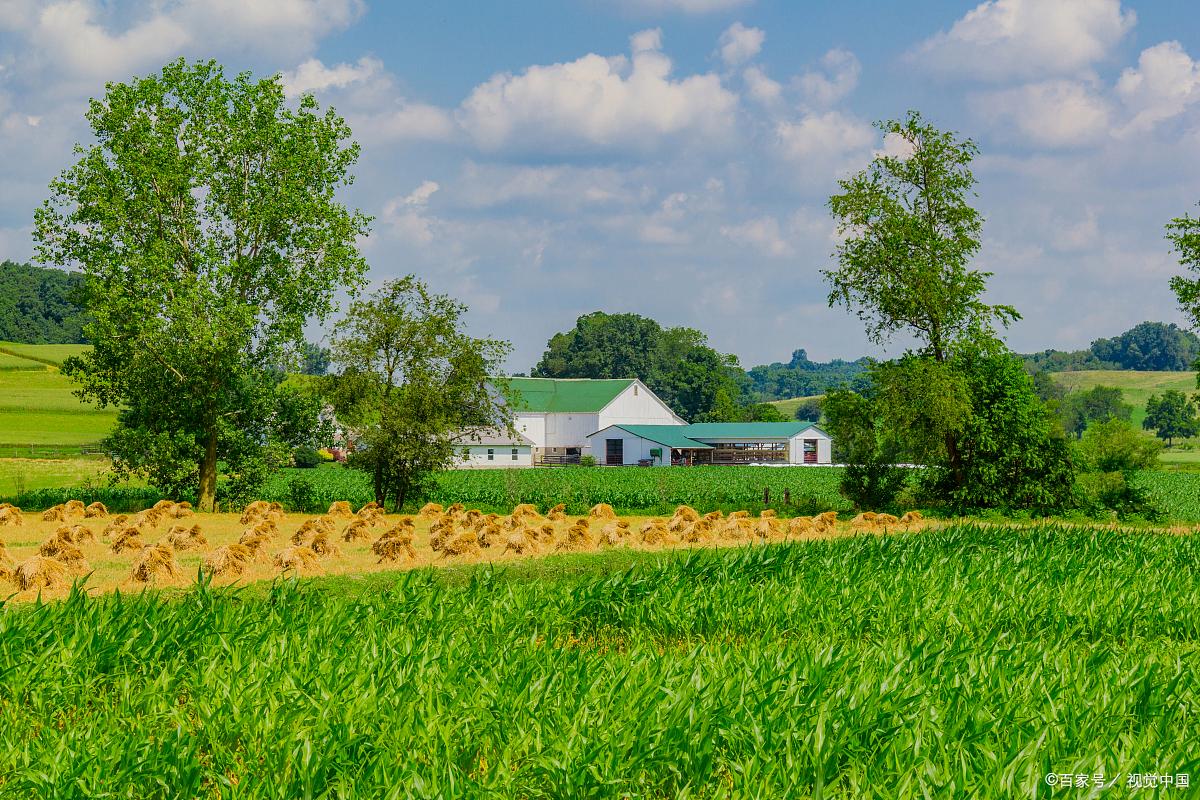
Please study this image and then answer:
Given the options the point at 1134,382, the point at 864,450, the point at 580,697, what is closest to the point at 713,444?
the point at 864,450

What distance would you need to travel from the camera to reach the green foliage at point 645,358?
119750 mm

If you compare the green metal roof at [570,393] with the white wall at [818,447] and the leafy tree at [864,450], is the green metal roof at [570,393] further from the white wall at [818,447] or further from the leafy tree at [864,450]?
the leafy tree at [864,450]

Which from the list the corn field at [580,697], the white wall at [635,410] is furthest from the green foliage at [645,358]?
the corn field at [580,697]

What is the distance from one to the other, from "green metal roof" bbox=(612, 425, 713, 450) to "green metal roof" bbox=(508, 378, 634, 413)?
5048 mm

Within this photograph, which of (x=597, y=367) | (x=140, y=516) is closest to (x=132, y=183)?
(x=140, y=516)

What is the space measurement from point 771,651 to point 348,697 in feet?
11.2

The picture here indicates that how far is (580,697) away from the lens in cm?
675

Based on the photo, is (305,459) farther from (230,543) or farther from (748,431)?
(230,543)

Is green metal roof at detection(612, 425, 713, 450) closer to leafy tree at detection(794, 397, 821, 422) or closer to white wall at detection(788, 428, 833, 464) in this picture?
white wall at detection(788, 428, 833, 464)

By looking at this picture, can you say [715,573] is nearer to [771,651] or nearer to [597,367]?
[771,651]

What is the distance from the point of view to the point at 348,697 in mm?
6777

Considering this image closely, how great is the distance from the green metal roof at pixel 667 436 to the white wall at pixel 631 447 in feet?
1.37

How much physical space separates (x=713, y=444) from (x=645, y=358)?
1994 inches

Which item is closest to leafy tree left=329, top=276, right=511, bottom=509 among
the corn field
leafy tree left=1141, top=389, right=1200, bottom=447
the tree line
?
the tree line
